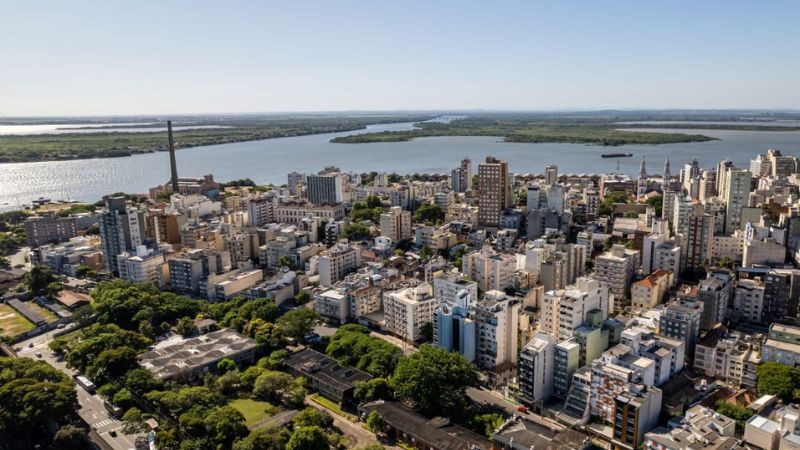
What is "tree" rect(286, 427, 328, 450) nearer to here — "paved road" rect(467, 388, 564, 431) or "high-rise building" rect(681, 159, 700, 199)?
"paved road" rect(467, 388, 564, 431)

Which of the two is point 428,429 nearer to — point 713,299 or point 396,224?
point 713,299

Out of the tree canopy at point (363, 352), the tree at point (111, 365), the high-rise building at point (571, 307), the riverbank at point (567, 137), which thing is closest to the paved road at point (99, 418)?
the tree at point (111, 365)

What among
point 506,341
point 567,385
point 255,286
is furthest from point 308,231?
point 567,385

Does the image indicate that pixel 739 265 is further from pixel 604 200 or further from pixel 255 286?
pixel 255 286

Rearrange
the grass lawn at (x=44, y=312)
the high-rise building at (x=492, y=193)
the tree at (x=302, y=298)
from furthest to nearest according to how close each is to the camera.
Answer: the high-rise building at (x=492, y=193) → the tree at (x=302, y=298) → the grass lawn at (x=44, y=312)

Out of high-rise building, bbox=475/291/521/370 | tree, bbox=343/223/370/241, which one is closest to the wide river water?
tree, bbox=343/223/370/241

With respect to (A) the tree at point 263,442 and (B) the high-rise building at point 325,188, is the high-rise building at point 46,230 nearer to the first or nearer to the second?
(B) the high-rise building at point 325,188

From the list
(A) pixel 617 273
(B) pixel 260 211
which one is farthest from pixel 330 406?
(B) pixel 260 211
